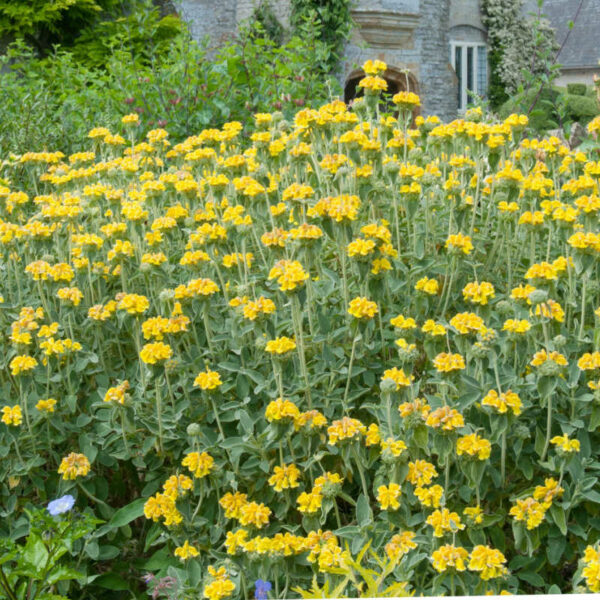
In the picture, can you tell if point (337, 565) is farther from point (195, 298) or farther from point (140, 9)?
point (140, 9)

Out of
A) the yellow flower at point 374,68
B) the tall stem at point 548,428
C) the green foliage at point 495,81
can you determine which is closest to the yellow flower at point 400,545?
the tall stem at point 548,428

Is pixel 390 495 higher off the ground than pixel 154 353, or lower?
lower

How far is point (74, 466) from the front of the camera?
74.8 inches

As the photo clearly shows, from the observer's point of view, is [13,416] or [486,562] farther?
[13,416]

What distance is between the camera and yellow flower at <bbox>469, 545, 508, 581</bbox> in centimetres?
150

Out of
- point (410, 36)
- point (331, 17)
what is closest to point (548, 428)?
point (331, 17)

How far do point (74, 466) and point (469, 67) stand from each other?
17.2 metres

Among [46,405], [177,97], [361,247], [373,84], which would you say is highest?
[373,84]

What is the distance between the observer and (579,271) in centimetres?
179

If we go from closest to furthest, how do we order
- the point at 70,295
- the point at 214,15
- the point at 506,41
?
the point at 70,295, the point at 214,15, the point at 506,41

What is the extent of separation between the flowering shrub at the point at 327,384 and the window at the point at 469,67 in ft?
51.5

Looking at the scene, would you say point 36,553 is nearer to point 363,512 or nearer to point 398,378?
point 363,512

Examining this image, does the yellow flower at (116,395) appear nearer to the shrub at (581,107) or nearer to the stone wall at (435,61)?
the stone wall at (435,61)

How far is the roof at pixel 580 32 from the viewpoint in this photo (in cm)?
2036
